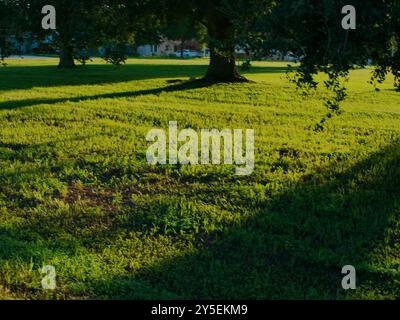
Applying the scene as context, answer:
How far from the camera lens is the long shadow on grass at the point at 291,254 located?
4559 millimetres

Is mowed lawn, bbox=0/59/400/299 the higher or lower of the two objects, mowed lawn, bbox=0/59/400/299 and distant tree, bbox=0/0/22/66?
the lower

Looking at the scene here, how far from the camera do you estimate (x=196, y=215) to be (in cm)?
639

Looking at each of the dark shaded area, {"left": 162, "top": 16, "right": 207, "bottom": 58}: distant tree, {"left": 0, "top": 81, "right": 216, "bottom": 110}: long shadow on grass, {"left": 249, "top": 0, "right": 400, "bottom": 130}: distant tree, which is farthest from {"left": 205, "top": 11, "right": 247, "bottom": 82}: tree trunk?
{"left": 249, "top": 0, "right": 400, "bottom": 130}: distant tree

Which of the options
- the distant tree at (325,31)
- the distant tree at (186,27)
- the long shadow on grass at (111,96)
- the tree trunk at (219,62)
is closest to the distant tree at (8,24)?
the distant tree at (325,31)

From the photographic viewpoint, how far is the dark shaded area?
4.57 metres

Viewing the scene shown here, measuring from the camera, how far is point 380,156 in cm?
925

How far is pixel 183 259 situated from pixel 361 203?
290 cm

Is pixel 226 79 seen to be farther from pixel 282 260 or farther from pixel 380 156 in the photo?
pixel 282 260

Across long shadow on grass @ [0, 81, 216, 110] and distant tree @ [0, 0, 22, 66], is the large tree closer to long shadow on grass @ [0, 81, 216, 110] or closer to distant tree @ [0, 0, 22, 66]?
long shadow on grass @ [0, 81, 216, 110]

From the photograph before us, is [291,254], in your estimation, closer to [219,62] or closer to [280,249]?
[280,249]

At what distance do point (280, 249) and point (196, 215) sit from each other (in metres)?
1.37

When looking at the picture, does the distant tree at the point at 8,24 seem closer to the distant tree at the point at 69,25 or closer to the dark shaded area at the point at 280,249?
the distant tree at the point at 69,25

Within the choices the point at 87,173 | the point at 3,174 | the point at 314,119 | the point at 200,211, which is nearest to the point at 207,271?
the point at 200,211

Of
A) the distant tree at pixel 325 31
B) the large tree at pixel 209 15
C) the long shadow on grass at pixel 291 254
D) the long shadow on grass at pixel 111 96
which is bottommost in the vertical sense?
the long shadow on grass at pixel 291 254
